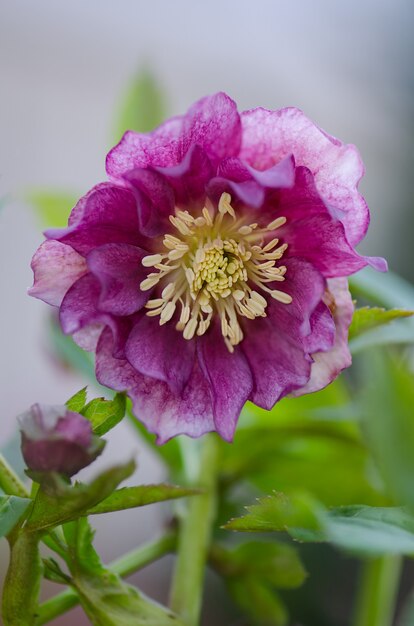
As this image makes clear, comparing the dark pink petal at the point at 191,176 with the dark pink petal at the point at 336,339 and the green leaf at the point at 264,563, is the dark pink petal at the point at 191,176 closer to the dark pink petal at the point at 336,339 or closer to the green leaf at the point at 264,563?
the dark pink petal at the point at 336,339

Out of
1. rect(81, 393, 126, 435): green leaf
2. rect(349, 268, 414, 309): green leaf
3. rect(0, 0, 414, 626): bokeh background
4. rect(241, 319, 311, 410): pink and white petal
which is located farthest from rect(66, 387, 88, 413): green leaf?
rect(0, 0, 414, 626): bokeh background

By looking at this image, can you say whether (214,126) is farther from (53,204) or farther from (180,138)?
(53,204)

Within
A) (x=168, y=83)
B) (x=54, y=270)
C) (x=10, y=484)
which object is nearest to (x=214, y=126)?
(x=54, y=270)

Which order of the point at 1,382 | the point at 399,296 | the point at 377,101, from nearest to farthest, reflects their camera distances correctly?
the point at 399,296 → the point at 1,382 → the point at 377,101

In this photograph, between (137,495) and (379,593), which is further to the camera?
(379,593)

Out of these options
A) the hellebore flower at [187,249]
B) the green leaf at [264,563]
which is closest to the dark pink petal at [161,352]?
the hellebore flower at [187,249]

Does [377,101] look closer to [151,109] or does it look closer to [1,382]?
[1,382]

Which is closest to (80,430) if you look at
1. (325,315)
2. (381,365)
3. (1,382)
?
(325,315)
